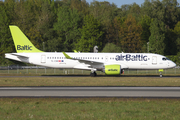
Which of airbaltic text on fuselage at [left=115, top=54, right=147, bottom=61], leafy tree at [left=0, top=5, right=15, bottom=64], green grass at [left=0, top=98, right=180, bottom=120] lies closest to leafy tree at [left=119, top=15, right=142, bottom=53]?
leafy tree at [left=0, top=5, right=15, bottom=64]

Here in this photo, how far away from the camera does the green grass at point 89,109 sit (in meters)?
11.8

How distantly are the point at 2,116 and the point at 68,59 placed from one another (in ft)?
89.6

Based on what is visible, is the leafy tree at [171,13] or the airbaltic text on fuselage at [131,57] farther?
the leafy tree at [171,13]

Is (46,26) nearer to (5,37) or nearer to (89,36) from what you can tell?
(89,36)

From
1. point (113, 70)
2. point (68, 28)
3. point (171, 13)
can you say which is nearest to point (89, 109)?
point (113, 70)

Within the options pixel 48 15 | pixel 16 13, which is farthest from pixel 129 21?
pixel 16 13

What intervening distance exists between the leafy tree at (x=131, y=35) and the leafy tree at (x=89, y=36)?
344 inches

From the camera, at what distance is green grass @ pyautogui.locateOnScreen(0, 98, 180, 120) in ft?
38.6

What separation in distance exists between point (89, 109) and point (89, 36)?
76.3 m

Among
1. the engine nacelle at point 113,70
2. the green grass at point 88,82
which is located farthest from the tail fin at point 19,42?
the engine nacelle at point 113,70

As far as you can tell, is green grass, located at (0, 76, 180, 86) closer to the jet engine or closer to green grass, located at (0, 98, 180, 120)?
the jet engine

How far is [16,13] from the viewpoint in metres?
93.7

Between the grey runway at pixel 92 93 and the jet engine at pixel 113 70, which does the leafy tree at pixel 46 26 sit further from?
the grey runway at pixel 92 93

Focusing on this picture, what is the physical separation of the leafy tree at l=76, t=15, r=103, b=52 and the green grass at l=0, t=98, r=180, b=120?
70.6m
